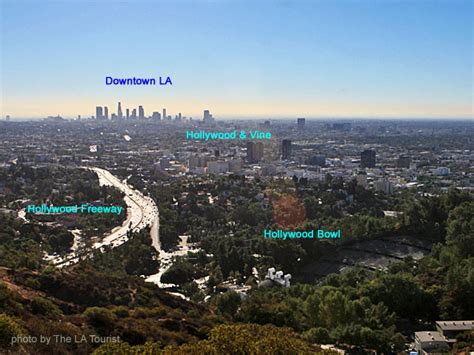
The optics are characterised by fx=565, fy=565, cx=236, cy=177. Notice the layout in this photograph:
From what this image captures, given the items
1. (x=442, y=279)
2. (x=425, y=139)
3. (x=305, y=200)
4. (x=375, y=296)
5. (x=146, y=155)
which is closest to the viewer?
(x=375, y=296)

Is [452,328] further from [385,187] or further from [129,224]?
[385,187]

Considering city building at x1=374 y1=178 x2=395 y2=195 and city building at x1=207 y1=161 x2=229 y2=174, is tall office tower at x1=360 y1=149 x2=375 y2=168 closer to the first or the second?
city building at x1=207 y1=161 x2=229 y2=174

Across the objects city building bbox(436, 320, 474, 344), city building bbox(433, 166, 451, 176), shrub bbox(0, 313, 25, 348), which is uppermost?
shrub bbox(0, 313, 25, 348)

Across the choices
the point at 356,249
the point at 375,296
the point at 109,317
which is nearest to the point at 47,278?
the point at 109,317

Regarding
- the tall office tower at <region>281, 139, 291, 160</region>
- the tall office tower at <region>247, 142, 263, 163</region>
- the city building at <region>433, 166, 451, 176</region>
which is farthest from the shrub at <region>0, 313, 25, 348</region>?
the tall office tower at <region>281, 139, 291, 160</region>

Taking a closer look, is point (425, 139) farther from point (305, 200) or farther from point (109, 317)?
point (109, 317)
